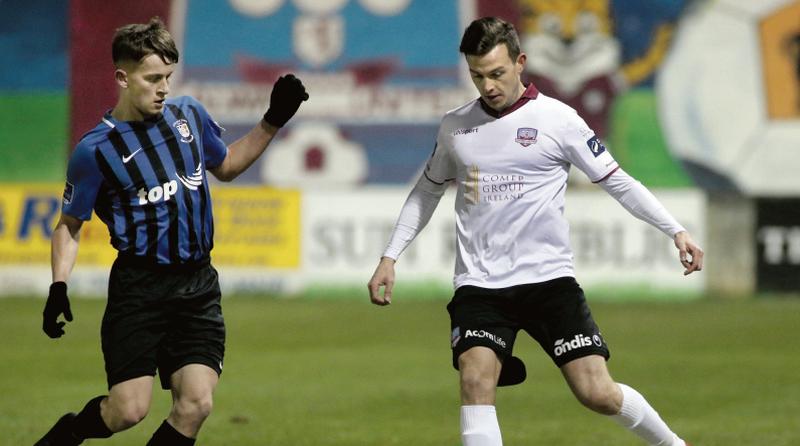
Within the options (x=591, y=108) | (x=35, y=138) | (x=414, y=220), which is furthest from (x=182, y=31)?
(x=414, y=220)

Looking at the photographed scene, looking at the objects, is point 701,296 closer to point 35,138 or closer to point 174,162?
point 35,138

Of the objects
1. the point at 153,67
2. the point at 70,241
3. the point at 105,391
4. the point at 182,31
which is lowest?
the point at 105,391

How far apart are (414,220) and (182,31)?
14.6 m

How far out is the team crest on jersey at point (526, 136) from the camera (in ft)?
21.8

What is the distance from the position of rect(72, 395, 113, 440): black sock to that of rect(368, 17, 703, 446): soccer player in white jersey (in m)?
1.31

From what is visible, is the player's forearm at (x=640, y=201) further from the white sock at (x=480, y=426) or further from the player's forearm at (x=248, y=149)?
the player's forearm at (x=248, y=149)

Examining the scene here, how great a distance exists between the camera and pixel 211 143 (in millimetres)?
6762

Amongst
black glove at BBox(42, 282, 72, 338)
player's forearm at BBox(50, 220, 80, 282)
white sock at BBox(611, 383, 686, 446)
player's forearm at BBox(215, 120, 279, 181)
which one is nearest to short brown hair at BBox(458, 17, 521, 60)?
player's forearm at BBox(215, 120, 279, 181)

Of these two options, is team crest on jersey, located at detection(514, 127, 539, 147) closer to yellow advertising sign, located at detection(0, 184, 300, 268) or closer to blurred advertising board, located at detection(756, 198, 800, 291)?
yellow advertising sign, located at detection(0, 184, 300, 268)

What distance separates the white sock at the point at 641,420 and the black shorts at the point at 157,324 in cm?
183

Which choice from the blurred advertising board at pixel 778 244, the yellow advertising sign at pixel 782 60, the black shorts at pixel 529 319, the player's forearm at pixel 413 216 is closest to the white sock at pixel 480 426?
the black shorts at pixel 529 319

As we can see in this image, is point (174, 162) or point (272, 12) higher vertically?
point (272, 12)

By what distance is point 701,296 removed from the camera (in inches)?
772

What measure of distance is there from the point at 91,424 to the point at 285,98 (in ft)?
5.57
